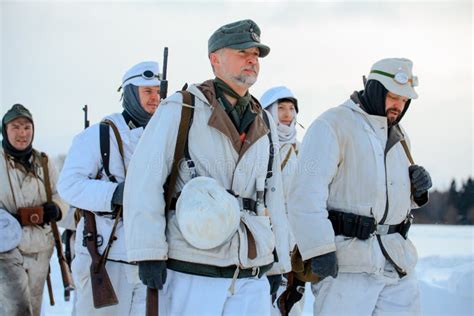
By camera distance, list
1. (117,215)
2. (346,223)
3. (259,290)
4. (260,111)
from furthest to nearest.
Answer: (117,215)
(346,223)
(260,111)
(259,290)

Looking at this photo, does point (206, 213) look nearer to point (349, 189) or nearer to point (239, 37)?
point (239, 37)

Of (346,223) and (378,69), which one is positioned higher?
(378,69)

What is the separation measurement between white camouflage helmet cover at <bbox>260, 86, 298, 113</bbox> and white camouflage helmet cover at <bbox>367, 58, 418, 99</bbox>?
2149mm

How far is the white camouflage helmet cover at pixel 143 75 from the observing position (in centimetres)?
635

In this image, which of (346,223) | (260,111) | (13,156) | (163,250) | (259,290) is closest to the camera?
(163,250)

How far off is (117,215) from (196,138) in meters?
1.59

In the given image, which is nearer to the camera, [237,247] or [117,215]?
[237,247]

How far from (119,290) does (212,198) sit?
198cm

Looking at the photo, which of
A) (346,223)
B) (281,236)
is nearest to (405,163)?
(346,223)

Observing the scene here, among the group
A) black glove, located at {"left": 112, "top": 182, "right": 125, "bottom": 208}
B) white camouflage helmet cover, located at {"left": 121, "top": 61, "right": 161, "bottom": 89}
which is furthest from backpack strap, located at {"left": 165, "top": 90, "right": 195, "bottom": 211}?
white camouflage helmet cover, located at {"left": 121, "top": 61, "right": 161, "bottom": 89}

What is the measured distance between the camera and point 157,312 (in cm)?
430

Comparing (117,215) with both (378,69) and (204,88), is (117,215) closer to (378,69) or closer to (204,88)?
(204,88)

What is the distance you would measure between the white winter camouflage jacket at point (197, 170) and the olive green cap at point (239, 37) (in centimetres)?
26

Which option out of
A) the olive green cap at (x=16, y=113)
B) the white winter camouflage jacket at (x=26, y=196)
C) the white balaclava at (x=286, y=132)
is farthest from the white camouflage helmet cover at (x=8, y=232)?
the white balaclava at (x=286, y=132)
